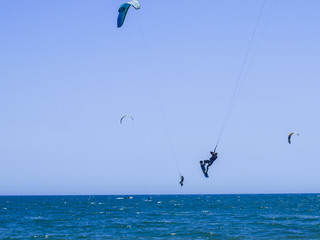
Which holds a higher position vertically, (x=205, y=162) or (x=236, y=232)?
(x=205, y=162)

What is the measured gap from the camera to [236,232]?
30203 millimetres

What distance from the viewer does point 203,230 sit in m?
31.5

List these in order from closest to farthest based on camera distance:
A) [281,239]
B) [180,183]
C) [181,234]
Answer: [180,183] < [281,239] < [181,234]

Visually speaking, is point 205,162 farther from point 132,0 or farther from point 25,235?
point 25,235

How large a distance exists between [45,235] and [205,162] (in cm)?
1572

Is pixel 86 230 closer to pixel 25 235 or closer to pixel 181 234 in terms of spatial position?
pixel 25 235

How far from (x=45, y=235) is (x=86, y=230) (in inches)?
152

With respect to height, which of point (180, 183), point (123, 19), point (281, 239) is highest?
point (123, 19)

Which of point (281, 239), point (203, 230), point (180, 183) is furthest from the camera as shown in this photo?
point (203, 230)

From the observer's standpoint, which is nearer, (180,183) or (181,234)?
(180,183)

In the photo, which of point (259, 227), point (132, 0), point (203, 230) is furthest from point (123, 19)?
point (259, 227)

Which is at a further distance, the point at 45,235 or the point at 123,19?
the point at 45,235

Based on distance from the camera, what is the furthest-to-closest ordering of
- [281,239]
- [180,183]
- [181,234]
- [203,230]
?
[203,230] → [181,234] → [281,239] → [180,183]

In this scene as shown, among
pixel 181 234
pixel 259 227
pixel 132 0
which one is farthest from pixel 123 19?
pixel 259 227
